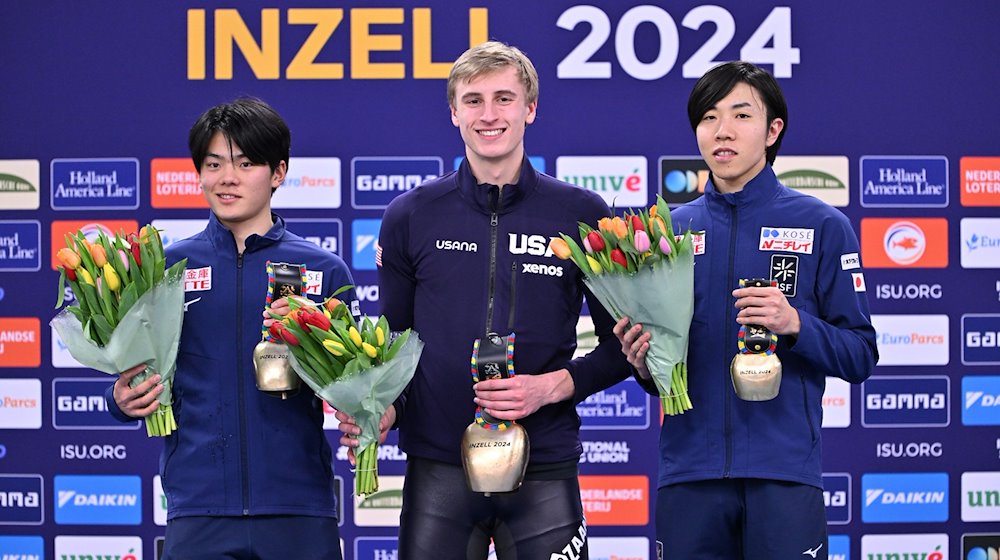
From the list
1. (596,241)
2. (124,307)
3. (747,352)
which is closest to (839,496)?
(747,352)

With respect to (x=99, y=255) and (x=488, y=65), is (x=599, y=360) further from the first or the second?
(x=99, y=255)

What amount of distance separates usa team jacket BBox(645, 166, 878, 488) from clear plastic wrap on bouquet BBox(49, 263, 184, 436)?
1091 millimetres

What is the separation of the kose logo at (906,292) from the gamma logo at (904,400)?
31cm

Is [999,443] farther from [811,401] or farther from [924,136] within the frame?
[811,401]

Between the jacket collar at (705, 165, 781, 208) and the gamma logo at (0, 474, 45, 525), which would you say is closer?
the jacket collar at (705, 165, 781, 208)

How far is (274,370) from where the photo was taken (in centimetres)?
221

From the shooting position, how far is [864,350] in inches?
92.1

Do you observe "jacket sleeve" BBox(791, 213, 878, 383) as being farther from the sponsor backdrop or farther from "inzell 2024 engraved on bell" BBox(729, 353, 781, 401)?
the sponsor backdrop

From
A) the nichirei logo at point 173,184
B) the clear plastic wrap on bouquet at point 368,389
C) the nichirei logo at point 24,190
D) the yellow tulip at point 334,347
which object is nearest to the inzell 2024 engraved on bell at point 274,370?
the clear plastic wrap on bouquet at point 368,389

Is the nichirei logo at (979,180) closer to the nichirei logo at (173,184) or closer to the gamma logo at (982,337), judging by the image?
the gamma logo at (982,337)

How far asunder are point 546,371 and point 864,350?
70 centimetres

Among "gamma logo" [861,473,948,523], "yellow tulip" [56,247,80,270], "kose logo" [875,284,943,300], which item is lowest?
"gamma logo" [861,473,948,523]

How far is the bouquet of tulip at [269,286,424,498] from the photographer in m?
2.12

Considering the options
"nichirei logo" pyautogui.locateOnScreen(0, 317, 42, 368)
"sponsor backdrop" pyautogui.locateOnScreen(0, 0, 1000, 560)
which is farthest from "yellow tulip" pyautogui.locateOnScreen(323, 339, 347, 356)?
"nichirei logo" pyautogui.locateOnScreen(0, 317, 42, 368)
